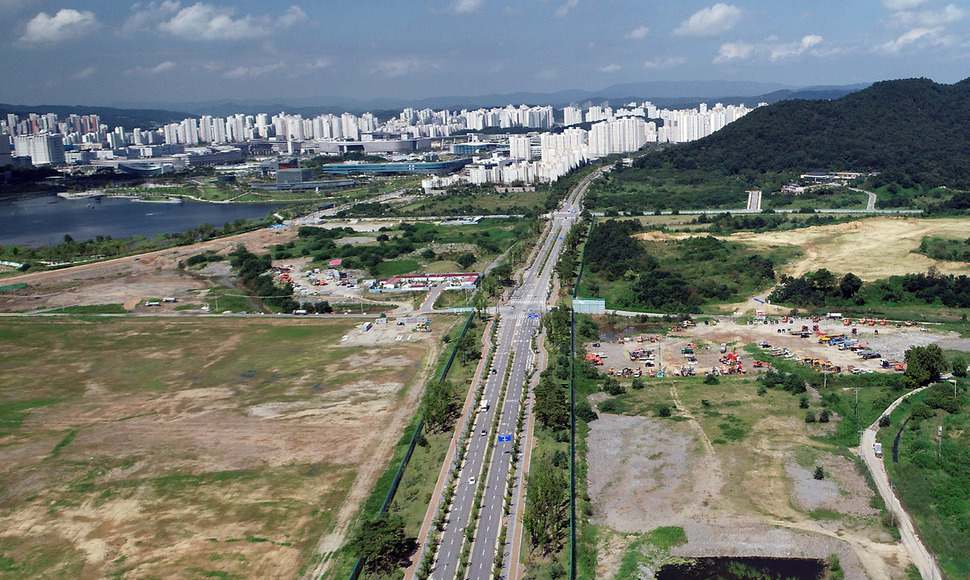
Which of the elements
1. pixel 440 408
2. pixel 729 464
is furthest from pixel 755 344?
pixel 440 408

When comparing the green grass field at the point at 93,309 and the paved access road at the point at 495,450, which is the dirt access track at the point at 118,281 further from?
the paved access road at the point at 495,450

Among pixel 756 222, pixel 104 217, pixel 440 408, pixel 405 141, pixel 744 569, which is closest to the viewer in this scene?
pixel 744 569

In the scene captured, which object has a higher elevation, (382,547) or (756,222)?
(756,222)

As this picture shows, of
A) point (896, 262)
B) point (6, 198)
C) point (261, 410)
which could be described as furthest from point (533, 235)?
point (6, 198)

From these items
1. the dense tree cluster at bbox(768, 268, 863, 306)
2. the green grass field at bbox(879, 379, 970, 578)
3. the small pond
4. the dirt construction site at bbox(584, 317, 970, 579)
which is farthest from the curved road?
the dense tree cluster at bbox(768, 268, 863, 306)

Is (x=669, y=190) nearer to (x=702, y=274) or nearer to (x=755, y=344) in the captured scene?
(x=702, y=274)

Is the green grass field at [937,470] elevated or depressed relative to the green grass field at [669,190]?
depressed

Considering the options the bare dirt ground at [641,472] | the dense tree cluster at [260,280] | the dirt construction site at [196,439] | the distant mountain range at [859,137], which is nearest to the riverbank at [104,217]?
the dense tree cluster at [260,280]
